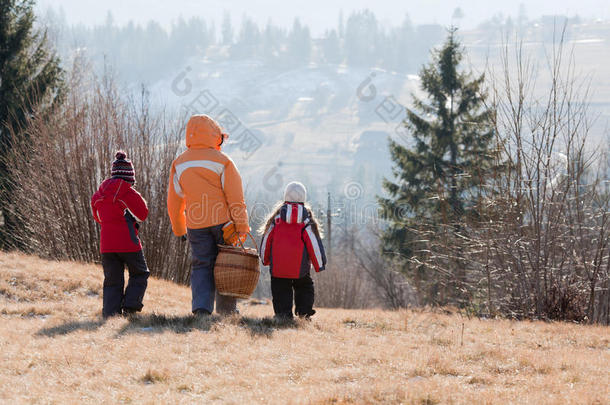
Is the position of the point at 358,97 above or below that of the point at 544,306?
above

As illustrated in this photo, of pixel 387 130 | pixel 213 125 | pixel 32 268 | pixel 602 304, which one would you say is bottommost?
pixel 602 304

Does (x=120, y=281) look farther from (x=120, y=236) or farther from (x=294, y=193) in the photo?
(x=294, y=193)

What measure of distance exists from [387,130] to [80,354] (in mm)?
159297

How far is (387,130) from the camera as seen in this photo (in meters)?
161

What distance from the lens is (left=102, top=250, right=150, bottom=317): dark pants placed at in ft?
22.1

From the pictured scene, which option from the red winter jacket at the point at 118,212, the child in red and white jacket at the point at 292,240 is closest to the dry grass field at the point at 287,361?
the child in red and white jacket at the point at 292,240

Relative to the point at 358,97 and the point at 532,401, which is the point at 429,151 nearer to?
the point at 532,401

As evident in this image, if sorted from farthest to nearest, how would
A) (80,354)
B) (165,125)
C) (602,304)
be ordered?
(165,125) < (602,304) < (80,354)

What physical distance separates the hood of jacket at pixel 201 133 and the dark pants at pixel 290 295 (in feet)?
5.69

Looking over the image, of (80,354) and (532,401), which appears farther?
(80,354)

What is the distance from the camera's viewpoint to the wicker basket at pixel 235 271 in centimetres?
648

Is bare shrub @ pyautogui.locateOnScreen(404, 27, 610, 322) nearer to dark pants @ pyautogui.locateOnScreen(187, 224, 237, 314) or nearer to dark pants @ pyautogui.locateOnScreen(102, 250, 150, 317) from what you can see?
dark pants @ pyautogui.locateOnScreen(187, 224, 237, 314)

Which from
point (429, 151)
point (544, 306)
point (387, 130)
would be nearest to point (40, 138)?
point (544, 306)


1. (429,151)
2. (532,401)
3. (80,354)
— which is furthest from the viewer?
(429,151)
